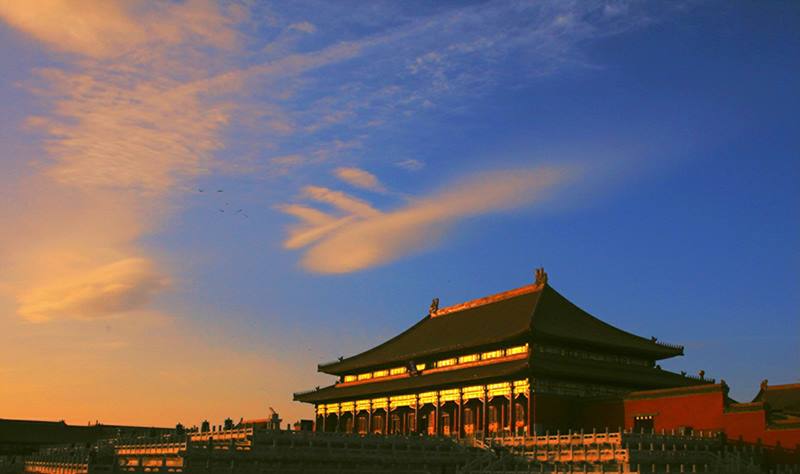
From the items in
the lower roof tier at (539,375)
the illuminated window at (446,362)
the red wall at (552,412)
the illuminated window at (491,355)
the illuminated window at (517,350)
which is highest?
the illuminated window at (517,350)

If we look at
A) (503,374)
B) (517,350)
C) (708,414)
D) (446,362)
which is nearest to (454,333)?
(446,362)

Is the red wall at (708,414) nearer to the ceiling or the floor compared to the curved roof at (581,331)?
nearer to the floor

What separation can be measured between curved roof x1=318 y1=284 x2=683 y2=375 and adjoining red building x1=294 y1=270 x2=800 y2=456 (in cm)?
14

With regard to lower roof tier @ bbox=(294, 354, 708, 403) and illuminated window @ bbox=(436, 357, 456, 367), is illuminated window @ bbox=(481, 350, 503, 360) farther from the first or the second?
illuminated window @ bbox=(436, 357, 456, 367)

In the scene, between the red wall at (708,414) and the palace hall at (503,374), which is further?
the palace hall at (503,374)

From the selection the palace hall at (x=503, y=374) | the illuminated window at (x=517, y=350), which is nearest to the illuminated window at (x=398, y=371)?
the palace hall at (x=503, y=374)

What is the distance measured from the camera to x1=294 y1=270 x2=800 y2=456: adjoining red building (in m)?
49.3

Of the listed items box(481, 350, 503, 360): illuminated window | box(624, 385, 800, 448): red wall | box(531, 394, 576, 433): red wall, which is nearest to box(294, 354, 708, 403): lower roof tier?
box(481, 350, 503, 360): illuminated window

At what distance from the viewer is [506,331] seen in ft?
200

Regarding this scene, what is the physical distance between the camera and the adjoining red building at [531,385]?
49312mm

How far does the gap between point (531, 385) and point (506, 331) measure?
691 centimetres

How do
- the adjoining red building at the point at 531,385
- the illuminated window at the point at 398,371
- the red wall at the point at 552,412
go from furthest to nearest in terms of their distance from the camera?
the illuminated window at the point at 398,371 < the red wall at the point at 552,412 < the adjoining red building at the point at 531,385

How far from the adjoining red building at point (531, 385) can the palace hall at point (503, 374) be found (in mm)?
88

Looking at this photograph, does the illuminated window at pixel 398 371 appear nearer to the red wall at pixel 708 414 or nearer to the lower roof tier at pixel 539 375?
the lower roof tier at pixel 539 375
